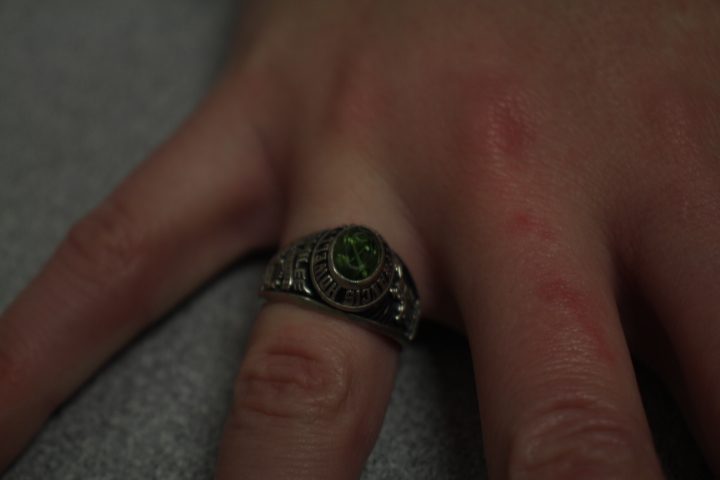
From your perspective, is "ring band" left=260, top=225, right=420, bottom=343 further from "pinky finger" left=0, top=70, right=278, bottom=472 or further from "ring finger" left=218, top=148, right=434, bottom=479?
"pinky finger" left=0, top=70, right=278, bottom=472

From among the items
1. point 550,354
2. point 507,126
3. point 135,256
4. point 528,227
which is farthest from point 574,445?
point 135,256

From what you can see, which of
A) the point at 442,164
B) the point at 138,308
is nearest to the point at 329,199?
the point at 442,164

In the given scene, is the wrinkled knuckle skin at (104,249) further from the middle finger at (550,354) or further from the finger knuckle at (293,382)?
the middle finger at (550,354)

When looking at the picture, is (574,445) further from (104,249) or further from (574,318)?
(104,249)

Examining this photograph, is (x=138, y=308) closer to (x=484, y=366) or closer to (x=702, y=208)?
(x=484, y=366)

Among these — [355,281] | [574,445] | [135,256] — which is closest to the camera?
[574,445]

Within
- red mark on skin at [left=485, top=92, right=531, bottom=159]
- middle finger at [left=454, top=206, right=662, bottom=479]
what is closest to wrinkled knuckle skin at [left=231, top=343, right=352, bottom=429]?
middle finger at [left=454, top=206, right=662, bottom=479]
